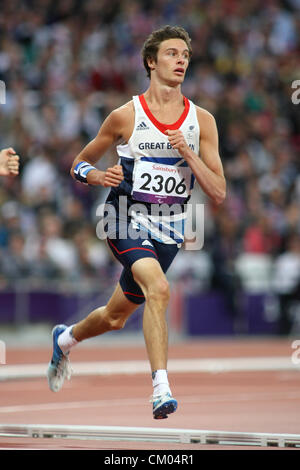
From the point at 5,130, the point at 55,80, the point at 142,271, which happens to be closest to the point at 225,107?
the point at 55,80

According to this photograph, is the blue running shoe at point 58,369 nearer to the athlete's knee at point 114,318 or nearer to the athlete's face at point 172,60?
the athlete's knee at point 114,318

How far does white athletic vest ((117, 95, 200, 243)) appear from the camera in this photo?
7.42m

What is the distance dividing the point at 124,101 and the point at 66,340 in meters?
10.8

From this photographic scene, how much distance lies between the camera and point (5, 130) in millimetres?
17734

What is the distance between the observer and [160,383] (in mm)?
6527

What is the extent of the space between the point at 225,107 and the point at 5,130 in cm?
463

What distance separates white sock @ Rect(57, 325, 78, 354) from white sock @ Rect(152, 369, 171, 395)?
216 centimetres

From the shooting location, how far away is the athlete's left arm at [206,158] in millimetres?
7113

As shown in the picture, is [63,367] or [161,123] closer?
[161,123]

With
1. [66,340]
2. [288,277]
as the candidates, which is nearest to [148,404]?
[66,340]

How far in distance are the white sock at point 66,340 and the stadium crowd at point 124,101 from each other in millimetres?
7084

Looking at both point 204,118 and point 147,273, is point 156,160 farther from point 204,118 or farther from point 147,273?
point 147,273

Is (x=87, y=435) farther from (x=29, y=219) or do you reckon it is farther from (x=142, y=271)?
(x=29, y=219)

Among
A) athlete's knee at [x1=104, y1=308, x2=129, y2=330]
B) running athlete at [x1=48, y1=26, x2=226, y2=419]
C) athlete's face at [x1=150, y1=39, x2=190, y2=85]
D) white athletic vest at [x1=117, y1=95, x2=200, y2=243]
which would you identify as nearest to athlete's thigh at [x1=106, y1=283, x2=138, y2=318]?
athlete's knee at [x1=104, y1=308, x2=129, y2=330]
